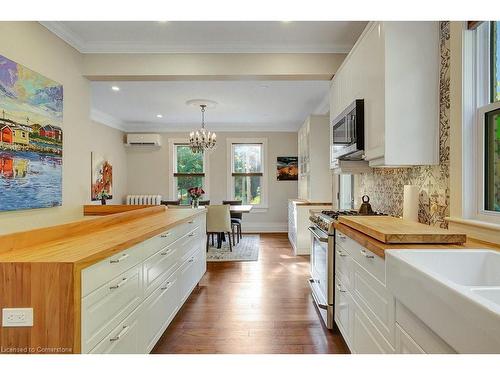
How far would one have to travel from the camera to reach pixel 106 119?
6.55 m

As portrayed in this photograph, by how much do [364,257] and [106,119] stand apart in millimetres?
6412

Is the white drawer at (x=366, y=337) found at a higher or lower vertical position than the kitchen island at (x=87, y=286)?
lower

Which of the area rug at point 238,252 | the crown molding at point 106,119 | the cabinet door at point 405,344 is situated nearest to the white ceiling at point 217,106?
the crown molding at point 106,119

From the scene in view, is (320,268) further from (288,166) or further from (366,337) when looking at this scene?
(288,166)

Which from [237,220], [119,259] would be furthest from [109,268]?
[237,220]

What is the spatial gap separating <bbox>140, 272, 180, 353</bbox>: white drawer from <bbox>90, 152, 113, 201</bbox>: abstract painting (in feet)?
13.8

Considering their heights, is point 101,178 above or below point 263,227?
above

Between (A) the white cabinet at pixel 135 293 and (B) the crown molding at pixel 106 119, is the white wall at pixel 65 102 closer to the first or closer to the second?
(A) the white cabinet at pixel 135 293

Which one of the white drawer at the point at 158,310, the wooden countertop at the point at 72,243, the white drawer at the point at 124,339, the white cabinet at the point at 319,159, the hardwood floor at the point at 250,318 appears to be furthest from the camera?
the white cabinet at the point at 319,159

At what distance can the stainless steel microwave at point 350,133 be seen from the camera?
2.47 metres

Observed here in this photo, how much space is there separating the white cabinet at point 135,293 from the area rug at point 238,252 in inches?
78.0
